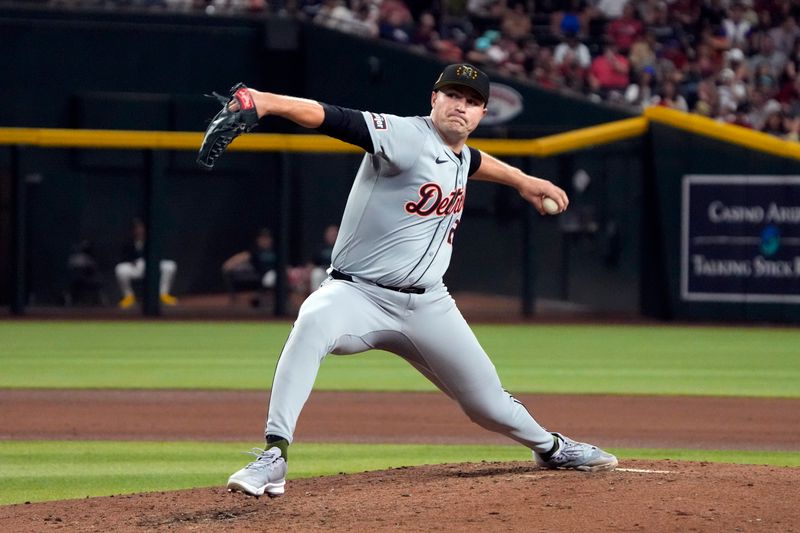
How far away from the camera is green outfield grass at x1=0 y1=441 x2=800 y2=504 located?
21.2ft

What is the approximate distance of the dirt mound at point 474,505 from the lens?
191 inches

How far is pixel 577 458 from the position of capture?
581cm

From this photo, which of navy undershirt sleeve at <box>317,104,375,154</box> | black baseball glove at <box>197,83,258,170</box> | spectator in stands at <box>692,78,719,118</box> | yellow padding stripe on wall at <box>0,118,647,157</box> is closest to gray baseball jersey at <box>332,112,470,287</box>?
navy undershirt sleeve at <box>317,104,375,154</box>

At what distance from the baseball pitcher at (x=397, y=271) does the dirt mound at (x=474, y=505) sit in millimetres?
275

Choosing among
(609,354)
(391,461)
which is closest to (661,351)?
(609,354)

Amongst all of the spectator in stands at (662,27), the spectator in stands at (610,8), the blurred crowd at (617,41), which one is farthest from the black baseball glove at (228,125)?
the spectator in stands at (610,8)

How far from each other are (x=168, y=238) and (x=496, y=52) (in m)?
6.04

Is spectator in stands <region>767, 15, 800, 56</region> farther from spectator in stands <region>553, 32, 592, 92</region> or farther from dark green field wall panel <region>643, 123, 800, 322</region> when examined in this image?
dark green field wall panel <region>643, 123, 800, 322</region>

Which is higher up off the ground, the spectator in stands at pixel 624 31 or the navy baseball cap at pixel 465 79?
the spectator in stands at pixel 624 31

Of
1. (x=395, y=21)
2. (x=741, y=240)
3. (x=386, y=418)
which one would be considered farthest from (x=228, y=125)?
(x=395, y=21)

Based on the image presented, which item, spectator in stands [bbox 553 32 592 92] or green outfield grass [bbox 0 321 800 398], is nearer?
green outfield grass [bbox 0 321 800 398]

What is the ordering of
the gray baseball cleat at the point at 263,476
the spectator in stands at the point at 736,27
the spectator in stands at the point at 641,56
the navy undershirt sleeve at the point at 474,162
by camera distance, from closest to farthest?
1. the gray baseball cleat at the point at 263,476
2. the navy undershirt sleeve at the point at 474,162
3. the spectator in stands at the point at 641,56
4. the spectator in stands at the point at 736,27

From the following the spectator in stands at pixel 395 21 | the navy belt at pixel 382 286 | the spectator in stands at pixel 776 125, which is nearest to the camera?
the navy belt at pixel 382 286

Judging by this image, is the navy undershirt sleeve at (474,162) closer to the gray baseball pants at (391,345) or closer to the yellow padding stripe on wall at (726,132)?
the gray baseball pants at (391,345)
